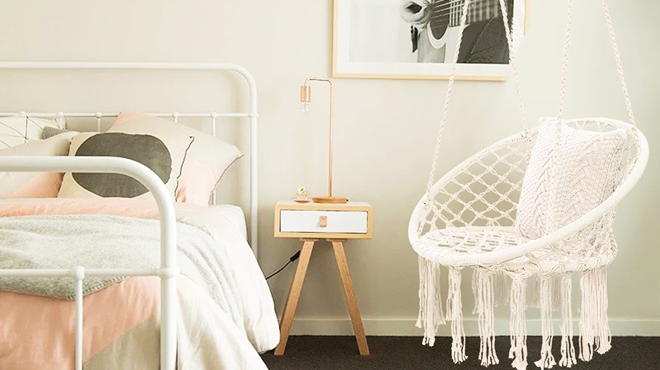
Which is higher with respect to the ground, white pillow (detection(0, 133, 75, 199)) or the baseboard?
white pillow (detection(0, 133, 75, 199))

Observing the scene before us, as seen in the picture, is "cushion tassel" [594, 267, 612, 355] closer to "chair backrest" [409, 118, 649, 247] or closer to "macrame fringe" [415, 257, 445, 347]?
"macrame fringe" [415, 257, 445, 347]

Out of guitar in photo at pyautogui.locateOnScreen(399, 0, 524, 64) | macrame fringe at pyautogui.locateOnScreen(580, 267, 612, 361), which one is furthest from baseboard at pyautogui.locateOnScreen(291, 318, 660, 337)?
guitar in photo at pyautogui.locateOnScreen(399, 0, 524, 64)

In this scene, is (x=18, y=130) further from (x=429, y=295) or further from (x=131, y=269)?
(x=131, y=269)

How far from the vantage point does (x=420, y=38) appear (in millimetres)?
3256

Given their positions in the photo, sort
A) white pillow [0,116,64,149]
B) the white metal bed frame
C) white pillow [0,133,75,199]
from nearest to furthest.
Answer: the white metal bed frame
white pillow [0,133,75,199]
white pillow [0,116,64,149]

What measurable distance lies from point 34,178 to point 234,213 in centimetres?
71

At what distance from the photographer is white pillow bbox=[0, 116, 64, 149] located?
2.88 metres

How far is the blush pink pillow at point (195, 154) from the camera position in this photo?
108 inches

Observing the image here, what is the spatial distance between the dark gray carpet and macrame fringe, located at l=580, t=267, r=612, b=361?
57 centimetres

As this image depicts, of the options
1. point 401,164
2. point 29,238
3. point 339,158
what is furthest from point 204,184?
point 29,238

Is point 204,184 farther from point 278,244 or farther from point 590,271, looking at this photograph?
point 590,271

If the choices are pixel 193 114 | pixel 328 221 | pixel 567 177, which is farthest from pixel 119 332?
pixel 193 114

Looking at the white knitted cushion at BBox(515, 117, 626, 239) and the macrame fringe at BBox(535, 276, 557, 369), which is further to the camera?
the white knitted cushion at BBox(515, 117, 626, 239)

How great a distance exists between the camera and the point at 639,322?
3.38m
